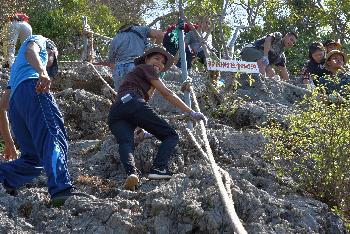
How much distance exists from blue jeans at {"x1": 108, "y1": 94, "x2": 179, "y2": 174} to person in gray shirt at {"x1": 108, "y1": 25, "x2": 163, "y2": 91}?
227 centimetres

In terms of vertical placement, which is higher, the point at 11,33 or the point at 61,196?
the point at 11,33

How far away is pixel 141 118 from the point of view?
5.69 m

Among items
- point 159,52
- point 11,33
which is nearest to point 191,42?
point 11,33

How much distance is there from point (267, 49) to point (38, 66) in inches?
241

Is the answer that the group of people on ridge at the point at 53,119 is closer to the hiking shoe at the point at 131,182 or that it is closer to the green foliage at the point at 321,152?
the hiking shoe at the point at 131,182

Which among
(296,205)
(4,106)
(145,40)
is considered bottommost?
(296,205)

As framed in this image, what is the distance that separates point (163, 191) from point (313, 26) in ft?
50.4

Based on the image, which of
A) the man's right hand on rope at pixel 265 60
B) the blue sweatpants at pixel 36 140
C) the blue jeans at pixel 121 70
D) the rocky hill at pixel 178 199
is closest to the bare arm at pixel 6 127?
the rocky hill at pixel 178 199

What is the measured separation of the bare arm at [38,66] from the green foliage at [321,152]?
6.32 feet

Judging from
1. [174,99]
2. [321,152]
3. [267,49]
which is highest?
[267,49]

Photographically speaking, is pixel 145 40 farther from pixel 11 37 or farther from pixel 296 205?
pixel 296 205

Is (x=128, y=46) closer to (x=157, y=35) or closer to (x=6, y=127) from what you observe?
(x=157, y=35)

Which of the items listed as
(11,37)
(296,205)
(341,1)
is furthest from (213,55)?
(341,1)

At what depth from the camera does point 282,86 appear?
1048 centimetres
